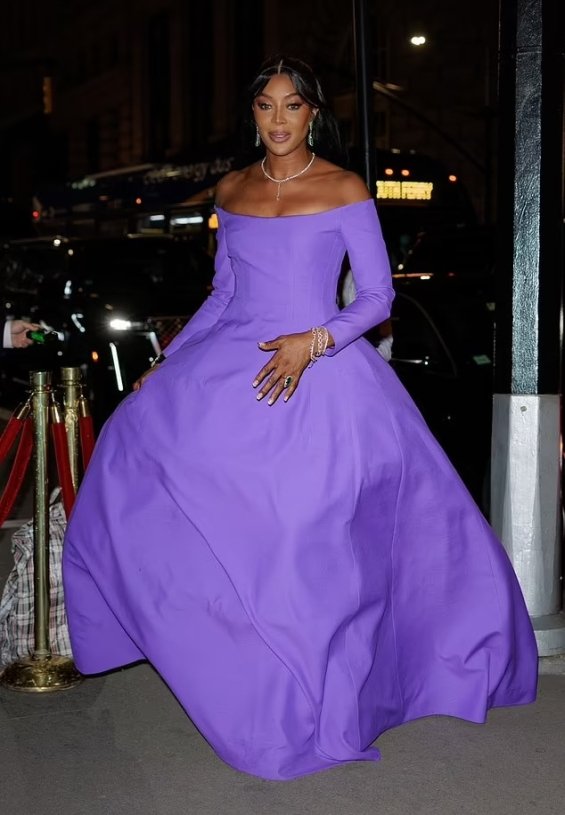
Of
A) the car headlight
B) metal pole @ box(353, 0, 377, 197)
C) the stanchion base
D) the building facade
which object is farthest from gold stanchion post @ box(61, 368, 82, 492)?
the car headlight

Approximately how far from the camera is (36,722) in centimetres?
455

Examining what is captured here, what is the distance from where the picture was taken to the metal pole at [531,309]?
5207mm

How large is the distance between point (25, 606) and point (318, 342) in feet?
6.02

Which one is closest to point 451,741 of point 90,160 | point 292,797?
point 292,797

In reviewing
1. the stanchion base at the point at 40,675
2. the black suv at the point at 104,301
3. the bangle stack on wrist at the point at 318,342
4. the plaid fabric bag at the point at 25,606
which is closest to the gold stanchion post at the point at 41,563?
the stanchion base at the point at 40,675

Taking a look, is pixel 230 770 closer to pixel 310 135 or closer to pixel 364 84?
pixel 310 135

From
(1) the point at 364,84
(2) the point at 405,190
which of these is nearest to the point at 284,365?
(1) the point at 364,84

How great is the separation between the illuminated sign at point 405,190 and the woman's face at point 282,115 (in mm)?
11110

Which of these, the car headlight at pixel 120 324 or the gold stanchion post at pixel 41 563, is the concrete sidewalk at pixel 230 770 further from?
the car headlight at pixel 120 324

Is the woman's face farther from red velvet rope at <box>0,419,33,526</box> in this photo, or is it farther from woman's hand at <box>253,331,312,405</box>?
red velvet rope at <box>0,419,33,526</box>

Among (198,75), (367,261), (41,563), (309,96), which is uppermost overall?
(198,75)

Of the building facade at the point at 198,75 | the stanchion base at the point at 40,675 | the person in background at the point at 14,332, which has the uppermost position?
the building facade at the point at 198,75

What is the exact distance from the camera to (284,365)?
4.04 meters

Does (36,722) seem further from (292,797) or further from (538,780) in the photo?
(538,780)
